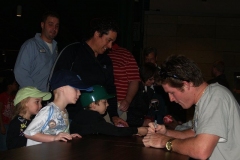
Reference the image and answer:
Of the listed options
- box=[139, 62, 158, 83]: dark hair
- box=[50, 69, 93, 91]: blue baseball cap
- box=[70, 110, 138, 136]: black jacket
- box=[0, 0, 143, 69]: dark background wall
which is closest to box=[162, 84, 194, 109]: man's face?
box=[70, 110, 138, 136]: black jacket

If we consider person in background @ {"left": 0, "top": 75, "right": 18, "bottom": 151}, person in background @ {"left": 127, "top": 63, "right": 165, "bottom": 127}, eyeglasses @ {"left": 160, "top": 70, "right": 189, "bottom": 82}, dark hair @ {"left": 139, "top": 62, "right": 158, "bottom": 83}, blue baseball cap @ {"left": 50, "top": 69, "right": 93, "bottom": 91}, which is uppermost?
eyeglasses @ {"left": 160, "top": 70, "right": 189, "bottom": 82}

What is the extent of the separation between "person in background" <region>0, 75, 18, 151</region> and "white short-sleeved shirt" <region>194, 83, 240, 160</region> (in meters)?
4.99

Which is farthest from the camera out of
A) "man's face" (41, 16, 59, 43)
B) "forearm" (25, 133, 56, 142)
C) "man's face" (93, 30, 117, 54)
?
"man's face" (41, 16, 59, 43)

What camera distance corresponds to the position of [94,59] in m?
4.37

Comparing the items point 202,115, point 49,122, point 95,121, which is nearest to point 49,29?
point 95,121

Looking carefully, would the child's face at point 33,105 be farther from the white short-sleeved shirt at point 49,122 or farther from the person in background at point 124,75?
the person in background at point 124,75

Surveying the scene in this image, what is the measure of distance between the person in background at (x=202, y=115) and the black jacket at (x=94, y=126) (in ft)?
1.49

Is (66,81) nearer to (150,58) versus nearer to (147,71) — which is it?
(147,71)

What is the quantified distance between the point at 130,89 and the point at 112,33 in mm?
1258

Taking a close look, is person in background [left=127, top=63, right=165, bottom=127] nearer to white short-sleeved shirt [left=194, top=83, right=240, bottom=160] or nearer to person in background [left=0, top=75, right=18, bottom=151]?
person in background [left=0, top=75, right=18, bottom=151]

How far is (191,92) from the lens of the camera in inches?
116

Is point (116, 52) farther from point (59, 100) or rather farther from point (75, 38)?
point (75, 38)

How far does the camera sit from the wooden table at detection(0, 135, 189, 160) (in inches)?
86.2

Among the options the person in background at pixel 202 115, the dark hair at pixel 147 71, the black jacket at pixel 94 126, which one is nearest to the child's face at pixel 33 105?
the black jacket at pixel 94 126
